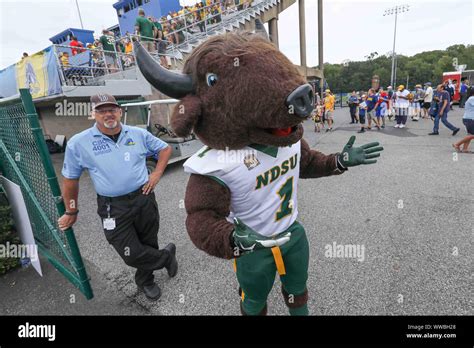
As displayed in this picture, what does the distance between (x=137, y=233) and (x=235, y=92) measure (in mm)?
1885

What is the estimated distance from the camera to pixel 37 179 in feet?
9.30

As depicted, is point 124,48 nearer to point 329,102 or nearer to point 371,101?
point 329,102

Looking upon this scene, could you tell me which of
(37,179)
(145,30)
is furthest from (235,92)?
(145,30)

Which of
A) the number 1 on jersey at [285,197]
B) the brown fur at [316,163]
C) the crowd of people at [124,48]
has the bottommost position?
the number 1 on jersey at [285,197]

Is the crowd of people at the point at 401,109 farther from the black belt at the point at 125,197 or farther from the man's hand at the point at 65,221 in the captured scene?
the man's hand at the point at 65,221

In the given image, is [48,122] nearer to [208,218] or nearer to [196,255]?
[196,255]

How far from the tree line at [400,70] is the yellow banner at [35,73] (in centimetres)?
5796

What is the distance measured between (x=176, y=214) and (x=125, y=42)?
37.0ft

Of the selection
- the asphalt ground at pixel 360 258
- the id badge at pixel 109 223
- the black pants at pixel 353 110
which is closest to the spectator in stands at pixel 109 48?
the asphalt ground at pixel 360 258

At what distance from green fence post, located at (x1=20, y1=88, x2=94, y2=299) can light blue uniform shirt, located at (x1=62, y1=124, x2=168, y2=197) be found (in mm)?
130

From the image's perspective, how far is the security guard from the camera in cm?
221

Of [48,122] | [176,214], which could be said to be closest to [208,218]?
[176,214]

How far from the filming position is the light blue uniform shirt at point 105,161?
7.16ft

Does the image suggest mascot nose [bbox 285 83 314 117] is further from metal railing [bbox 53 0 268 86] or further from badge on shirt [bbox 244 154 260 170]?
metal railing [bbox 53 0 268 86]
